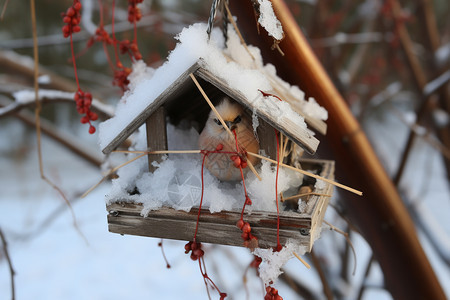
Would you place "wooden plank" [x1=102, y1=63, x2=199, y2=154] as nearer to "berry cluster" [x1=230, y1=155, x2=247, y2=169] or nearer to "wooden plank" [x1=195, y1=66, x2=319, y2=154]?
"wooden plank" [x1=195, y1=66, x2=319, y2=154]

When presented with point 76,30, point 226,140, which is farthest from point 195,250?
point 76,30

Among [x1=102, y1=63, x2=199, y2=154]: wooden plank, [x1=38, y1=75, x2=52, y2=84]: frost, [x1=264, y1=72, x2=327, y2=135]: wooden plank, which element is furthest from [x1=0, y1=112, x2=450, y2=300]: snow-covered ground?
[x1=102, y1=63, x2=199, y2=154]: wooden plank

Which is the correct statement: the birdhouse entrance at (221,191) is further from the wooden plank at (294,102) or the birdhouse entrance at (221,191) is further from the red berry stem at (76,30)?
the red berry stem at (76,30)

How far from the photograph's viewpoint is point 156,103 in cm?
50

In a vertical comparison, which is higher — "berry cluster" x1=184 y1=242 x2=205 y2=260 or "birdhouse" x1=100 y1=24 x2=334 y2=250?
"birdhouse" x1=100 y1=24 x2=334 y2=250

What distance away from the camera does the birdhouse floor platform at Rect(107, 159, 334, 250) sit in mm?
462

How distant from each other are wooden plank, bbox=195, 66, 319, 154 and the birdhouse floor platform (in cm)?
10

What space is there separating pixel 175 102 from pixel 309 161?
35cm

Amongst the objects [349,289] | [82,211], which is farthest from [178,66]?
[82,211]

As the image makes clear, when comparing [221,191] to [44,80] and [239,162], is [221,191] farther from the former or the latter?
[44,80]

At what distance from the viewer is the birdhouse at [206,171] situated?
462 mm

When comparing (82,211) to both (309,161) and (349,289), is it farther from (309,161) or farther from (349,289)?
(309,161)

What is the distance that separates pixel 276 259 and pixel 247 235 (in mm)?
49

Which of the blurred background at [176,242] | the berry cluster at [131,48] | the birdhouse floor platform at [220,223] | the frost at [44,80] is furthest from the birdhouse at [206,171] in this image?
the frost at [44,80]
